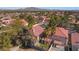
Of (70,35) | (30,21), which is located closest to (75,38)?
(70,35)

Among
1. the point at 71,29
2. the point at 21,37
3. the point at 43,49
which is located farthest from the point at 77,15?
the point at 21,37

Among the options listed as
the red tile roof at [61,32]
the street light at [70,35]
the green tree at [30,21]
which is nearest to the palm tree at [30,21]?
the green tree at [30,21]

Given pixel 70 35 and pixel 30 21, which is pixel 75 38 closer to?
pixel 70 35

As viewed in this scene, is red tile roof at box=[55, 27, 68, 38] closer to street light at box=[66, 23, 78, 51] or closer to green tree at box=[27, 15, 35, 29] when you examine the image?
street light at box=[66, 23, 78, 51]

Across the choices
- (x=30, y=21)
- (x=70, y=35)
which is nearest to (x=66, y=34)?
(x=70, y=35)

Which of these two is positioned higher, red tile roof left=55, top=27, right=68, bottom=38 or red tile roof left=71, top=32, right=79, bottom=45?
red tile roof left=55, top=27, right=68, bottom=38

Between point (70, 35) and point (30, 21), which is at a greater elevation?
point (30, 21)

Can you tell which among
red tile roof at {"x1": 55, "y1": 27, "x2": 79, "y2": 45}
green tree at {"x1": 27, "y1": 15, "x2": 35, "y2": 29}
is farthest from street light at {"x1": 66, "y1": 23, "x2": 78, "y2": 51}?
green tree at {"x1": 27, "y1": 15, "x2": 35, "y2": 29}

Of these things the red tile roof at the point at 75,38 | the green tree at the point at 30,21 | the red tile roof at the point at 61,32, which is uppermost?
the green tree at the point at 30,21

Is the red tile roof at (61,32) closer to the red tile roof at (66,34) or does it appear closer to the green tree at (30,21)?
the red tile roof at (66,34)

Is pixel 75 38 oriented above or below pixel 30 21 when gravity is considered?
below

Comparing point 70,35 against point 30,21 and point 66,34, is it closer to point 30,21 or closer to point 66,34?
point 66,34
